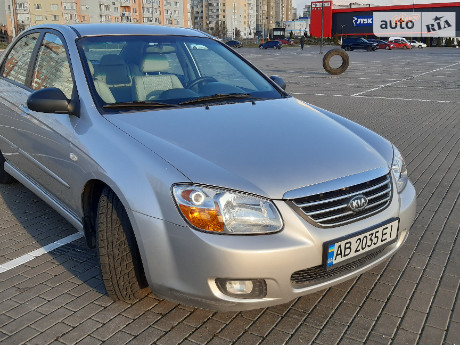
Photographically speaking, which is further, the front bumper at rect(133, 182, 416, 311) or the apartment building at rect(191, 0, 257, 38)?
the apartment building at rect(191, 0, 257, 38)

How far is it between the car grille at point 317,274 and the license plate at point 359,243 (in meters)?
0.05

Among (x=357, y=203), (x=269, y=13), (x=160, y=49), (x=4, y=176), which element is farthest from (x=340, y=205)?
(x=269, y=13)

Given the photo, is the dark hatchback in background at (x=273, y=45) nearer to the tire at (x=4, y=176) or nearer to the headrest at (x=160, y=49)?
the tire at (x=4, y=176)

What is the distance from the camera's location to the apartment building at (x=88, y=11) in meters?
96.3

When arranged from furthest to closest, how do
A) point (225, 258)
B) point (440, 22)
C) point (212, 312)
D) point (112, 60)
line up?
point (440, 22) → point (112, 60) → point (212, 312) → point (225, 258)

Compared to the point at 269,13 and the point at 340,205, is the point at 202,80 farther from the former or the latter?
the point at 269,13

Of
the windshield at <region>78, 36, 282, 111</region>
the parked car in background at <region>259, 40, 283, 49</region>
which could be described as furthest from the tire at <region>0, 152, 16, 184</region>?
the parked car in background at <region>259, 40, 283, 49</region>

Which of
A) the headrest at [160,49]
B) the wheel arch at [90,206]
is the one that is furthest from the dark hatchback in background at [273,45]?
the wheel arch at [90,206]

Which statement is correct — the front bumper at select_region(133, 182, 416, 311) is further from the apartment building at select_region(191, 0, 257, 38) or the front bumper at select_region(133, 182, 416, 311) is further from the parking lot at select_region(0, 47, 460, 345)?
the apartment building at select_region(191, 0, 257, 38)

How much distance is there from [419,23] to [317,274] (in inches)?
3210

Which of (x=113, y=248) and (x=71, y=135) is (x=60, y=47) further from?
(x=113, y=248)

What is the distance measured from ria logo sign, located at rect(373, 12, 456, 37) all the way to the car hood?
7827 centimetres

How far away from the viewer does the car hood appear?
2.59 metres

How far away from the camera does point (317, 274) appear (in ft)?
8.70
